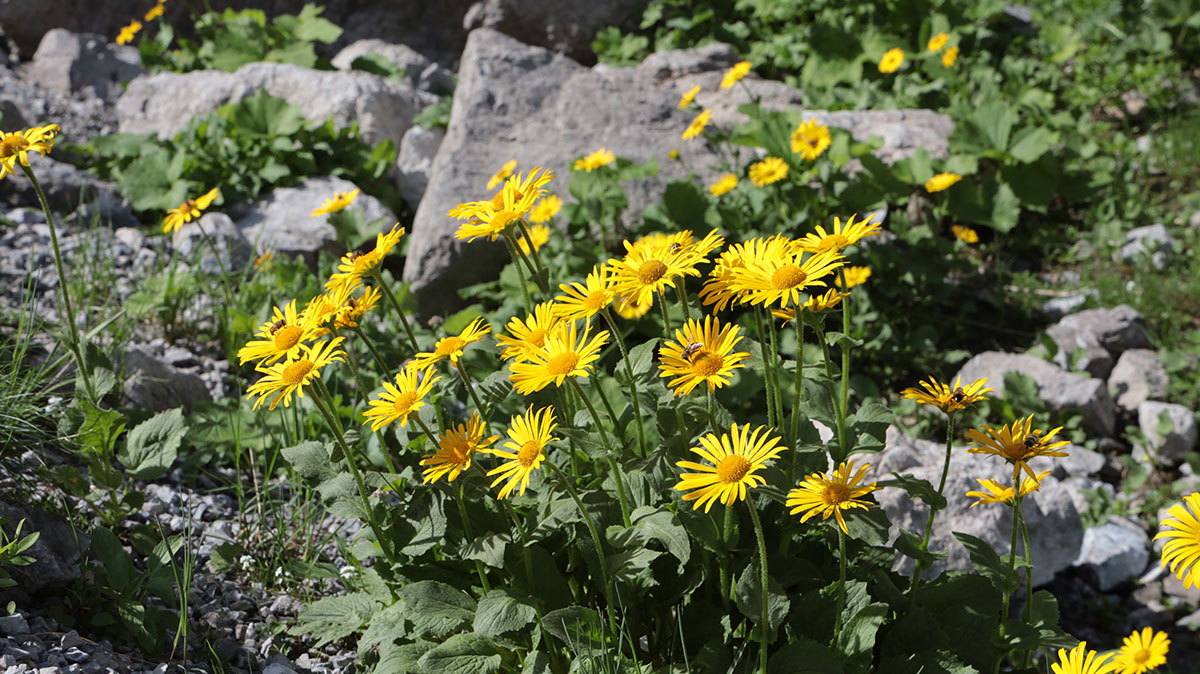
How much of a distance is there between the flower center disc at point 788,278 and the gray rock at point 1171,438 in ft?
8.88

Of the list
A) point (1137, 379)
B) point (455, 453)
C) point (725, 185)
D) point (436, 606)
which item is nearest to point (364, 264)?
point (455, 453)

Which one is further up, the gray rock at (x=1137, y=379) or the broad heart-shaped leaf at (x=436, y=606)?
the broad heart-shaped leaf at (x=436, y=606)

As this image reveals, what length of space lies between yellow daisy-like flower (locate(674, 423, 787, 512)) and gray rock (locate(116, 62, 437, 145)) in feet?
14.2

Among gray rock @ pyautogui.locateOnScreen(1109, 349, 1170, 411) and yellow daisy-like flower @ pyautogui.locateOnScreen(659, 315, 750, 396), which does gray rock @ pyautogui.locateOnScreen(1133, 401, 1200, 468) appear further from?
yellow daisy-like flower @ pyautogui.locateOnScreen(659, 315, 750, 396)

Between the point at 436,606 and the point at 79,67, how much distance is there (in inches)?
245

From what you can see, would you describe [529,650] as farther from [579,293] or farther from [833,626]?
[579,293]

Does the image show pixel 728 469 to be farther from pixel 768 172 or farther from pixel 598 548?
pixel 768 172

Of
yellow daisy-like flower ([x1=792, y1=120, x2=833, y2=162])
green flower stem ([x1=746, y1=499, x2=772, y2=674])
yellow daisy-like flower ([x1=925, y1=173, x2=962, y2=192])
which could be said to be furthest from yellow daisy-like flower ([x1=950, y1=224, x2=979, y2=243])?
green flower stem ([x1=746, y1=499, x2=772, y2=674])

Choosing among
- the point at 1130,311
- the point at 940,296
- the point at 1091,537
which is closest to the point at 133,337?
the point at 940,296

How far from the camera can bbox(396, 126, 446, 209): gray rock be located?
5152mm

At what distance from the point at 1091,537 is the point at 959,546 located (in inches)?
30.6

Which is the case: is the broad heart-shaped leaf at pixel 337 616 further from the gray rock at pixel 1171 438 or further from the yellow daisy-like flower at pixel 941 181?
the gray rock at pixel 1171 438

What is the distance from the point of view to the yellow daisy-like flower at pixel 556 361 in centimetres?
160

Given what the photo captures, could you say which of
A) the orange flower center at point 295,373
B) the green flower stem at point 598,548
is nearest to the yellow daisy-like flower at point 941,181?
the green flower stem at point 598,548
